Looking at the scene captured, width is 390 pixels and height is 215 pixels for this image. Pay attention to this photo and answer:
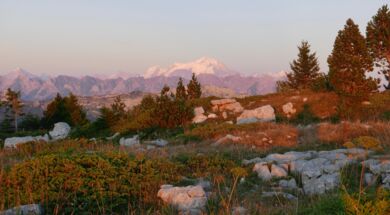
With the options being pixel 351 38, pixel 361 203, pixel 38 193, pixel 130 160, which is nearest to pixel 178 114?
pixel 351 38

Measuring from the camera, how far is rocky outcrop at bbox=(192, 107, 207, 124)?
30.6 meters

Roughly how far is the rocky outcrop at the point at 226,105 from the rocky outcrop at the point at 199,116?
1555 mm

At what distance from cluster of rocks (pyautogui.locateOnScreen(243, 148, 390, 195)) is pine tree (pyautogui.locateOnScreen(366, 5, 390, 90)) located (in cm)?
3488

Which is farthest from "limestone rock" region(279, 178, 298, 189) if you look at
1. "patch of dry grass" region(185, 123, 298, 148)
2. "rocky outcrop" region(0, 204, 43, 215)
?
"patch of dry grass" region(185, 123, 298, 148)

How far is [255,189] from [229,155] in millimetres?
3662

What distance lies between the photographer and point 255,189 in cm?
812

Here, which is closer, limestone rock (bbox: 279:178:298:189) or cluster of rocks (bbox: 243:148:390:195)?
cluster of rocks (bbox: 243:148:390:195)

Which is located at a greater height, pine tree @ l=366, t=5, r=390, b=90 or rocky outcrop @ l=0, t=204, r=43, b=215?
pine tree @ l=366, t=5, r=390, b=90

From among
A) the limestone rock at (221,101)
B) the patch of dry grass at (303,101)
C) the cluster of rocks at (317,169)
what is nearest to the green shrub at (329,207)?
the cluster of rocks at (317,169)

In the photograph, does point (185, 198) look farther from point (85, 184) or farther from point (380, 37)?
point (380, 37)

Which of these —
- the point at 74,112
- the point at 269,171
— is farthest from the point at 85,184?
the point at 74,112

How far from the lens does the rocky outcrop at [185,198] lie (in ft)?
20.7

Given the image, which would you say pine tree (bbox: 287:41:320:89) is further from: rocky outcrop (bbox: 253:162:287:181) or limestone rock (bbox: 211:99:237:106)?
rocky outcrop (bbox: 253:162:287:181)

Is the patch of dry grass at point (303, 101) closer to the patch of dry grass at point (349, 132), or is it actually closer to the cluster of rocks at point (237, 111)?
the cluster of rocks at point (237, 111)
